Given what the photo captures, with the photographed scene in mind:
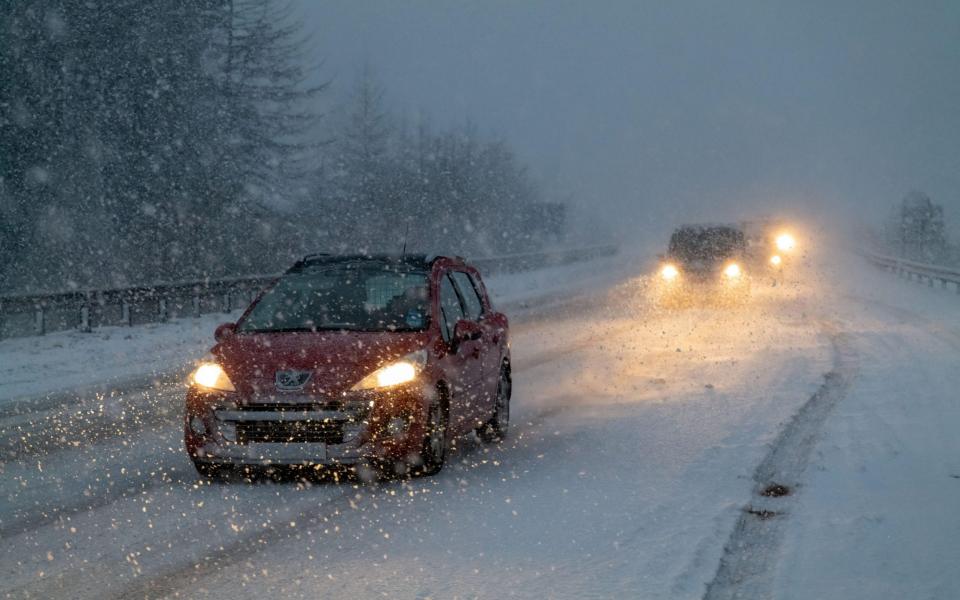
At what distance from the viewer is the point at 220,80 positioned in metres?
36.1

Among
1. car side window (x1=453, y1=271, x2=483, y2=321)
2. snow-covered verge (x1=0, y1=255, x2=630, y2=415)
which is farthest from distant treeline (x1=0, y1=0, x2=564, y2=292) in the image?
car side window (x1=453, y1=271, x2=483, y2=321)

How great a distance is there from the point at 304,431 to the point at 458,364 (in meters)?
1.65

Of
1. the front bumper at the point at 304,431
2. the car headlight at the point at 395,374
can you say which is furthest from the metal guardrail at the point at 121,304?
the car headlight at the point at 395,374

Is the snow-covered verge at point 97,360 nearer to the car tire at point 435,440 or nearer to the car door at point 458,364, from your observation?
the car door at point 458,364

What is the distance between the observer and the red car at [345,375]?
7387 millimetres

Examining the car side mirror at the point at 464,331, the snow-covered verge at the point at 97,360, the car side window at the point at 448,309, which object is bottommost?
the snow-covered verge at the point at 97,360

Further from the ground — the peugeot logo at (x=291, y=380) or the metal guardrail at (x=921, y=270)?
the peugeot logo at (x=291, y=380)

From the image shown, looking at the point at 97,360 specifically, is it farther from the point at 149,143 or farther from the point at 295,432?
the point at 149,143

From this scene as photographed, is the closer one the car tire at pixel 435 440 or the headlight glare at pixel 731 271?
the car tire at pixel 435 440

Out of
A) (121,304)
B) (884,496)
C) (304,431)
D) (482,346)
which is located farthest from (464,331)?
(121,304)

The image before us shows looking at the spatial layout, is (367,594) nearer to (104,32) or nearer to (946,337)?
(946,337)

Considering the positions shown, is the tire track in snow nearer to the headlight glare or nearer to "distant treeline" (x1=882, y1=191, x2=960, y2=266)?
the headlight glare

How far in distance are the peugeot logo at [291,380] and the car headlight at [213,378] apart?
34cm

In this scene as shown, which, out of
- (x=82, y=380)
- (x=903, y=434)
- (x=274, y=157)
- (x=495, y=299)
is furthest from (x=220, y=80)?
(x=903, y=434)
